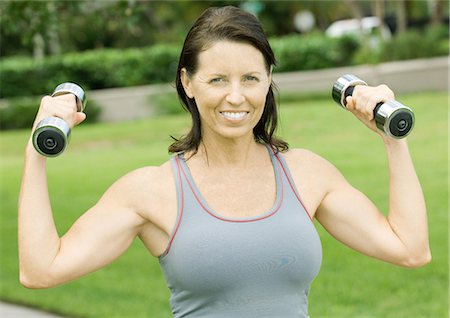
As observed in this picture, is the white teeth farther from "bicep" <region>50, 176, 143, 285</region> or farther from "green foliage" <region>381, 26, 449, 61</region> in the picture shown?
"green foliage" <region>381, 26, 449, 61</region>

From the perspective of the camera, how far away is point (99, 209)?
2324 millimetres

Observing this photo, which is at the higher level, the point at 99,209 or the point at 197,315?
the point at 99,209

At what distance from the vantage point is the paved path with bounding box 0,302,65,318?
5918mm

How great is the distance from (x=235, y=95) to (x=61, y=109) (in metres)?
0.44

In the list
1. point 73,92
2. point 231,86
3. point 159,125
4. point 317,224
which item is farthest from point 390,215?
point 159,125

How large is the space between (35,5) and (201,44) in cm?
441

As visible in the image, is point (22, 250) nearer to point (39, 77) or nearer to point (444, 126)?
point (444, 126)

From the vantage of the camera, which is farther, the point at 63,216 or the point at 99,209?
the point at 63,216

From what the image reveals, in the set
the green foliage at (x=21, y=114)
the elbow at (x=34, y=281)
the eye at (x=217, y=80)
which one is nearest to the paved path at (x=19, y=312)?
the elbow at (x=34, y=281)

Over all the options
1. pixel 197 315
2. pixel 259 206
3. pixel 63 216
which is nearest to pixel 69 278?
pixel 197 315

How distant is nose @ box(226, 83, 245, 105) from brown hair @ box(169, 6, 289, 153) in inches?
4.6

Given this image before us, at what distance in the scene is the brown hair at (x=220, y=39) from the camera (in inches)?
89.7

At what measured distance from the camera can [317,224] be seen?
7684 mm

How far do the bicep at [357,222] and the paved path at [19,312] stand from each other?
379 cm
